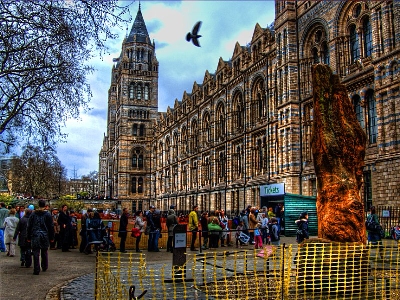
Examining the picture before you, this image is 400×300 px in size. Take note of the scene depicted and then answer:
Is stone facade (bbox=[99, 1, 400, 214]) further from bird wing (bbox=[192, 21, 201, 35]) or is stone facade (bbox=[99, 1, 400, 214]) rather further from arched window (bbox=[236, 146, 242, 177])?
bird wing (bbox=[192, 21, 201, 35])

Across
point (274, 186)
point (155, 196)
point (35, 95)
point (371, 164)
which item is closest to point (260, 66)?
point (274, 186)

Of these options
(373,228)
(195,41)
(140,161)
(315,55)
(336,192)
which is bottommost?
(373,228)

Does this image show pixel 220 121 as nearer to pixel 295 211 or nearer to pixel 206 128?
pixel 206 128

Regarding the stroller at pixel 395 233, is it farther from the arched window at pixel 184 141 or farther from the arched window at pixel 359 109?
the arched window at pixel 184 141

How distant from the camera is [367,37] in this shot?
24016 mm

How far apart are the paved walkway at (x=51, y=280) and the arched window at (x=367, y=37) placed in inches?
681

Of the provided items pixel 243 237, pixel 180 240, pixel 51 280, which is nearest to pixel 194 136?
pixel 243 237

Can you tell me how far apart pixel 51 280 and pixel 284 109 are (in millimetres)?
22794

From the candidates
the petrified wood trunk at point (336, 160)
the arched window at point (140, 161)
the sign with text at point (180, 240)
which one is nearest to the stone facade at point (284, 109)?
the petrified wood trunk at point (336, 160)

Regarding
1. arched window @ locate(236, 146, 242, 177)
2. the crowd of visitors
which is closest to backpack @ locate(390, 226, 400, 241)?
the crowd of visitors

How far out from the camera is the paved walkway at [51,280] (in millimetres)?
8094

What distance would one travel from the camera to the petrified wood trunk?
26.5ft

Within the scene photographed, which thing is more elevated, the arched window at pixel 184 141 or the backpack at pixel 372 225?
the arched window at pixel 184 141

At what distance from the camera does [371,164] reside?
22.3m
